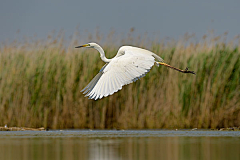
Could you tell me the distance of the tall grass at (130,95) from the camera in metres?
8.18

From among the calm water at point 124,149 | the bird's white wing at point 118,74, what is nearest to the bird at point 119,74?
the bird's white wing at point 118,74

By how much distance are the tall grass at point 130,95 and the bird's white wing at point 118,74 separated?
198 centimetres

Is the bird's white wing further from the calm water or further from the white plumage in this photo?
the calm water

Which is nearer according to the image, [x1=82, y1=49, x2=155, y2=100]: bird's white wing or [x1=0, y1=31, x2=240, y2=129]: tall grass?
[x1=82, y1=49, x2=155, y2=100]: bird's white wing

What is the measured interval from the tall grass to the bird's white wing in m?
1.98

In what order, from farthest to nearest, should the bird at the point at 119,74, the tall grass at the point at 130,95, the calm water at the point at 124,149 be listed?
the tall grass at the point at 130,95 → the bird at the point at 119,74 → the calm water at the point at 124,149

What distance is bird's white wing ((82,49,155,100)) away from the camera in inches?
228

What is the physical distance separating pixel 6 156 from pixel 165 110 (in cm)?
431

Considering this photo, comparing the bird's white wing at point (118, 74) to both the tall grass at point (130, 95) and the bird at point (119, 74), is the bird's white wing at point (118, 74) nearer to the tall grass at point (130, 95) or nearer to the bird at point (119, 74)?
the bird at point (119, 74)

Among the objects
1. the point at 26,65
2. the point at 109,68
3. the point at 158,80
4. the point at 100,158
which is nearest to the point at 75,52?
the point at 26,65

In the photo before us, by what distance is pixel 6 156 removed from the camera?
4383mm

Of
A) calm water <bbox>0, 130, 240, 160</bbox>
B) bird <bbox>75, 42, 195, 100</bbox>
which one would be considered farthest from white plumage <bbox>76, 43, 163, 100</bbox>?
calm water <bbox>0, 130, 240, 160</bbox>

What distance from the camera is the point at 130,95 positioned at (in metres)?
8.35

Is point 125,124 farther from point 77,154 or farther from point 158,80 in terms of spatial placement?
point 77,154
